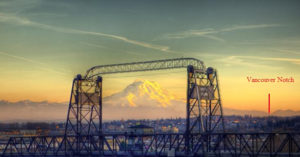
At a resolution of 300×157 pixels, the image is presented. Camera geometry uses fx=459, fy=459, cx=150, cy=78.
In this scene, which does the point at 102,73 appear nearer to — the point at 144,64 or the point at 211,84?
the point at 144,64

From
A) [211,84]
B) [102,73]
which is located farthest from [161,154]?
[102,73]

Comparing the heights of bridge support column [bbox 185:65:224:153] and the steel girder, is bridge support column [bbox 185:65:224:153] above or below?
above

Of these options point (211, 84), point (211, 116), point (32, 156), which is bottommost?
point (32, 156)

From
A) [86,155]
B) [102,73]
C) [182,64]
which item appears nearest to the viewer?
[182,64]

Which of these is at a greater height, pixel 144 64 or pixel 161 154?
pixel 144 64

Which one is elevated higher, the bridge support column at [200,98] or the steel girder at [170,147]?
the bridge support column at [200,98]

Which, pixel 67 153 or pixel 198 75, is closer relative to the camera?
pixel 198 75

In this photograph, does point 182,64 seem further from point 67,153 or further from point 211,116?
point 67,153

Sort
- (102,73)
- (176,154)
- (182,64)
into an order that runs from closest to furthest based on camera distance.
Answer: (176,154), (182,64), (102,73)

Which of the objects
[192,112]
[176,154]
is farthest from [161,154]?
Answer: [192,112]
